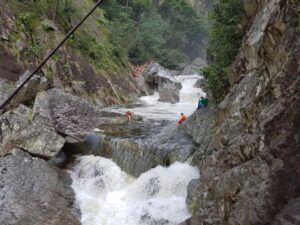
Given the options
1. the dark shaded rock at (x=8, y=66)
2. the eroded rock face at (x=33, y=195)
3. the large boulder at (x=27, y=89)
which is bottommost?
the eroded rock face at (x=33, y=195)

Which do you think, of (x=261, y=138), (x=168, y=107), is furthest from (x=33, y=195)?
(x=168, y=107)

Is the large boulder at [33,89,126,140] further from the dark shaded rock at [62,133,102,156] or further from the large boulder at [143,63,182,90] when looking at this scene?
the large boulder at [143,63,182,90]

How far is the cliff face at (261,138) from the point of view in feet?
21.0

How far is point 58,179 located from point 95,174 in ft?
4.50

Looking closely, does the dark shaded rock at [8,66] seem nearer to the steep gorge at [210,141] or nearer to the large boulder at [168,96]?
the steep gorge at [210,141]

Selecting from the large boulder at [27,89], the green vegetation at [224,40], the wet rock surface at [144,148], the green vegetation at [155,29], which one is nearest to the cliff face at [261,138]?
the green vegetation at [224,40]

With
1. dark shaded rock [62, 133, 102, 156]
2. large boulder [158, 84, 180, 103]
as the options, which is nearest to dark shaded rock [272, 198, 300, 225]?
dark shaded rock [62, 133, 102, 156]

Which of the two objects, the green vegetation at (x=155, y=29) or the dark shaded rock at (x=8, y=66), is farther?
the green vegetation at (x=155, y=29)

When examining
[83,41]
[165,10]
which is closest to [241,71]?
[83,41]

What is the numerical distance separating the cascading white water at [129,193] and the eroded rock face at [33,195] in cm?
55

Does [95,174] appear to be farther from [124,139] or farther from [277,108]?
[277,108]

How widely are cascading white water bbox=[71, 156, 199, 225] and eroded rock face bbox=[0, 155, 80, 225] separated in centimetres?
55

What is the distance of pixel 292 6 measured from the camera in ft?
23.5

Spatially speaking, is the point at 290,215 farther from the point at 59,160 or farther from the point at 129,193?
the point at 59,160
